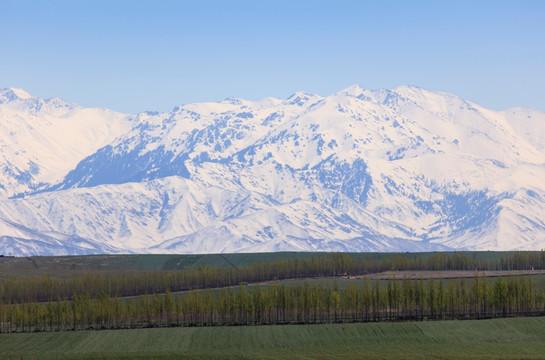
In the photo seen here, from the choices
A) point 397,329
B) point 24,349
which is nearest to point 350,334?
point 397,329

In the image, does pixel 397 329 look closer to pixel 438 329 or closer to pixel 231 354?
pixel 438 329

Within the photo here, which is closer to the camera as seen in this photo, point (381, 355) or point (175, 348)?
point (381, 355)

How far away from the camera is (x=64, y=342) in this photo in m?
196

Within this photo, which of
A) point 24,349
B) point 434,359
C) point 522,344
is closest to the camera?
point 434,359

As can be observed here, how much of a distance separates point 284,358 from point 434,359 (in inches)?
902

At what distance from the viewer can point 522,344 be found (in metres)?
175

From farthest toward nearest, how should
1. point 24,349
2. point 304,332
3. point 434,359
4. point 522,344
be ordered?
point 304,332, point 24,349, point 522,344, point 434,359

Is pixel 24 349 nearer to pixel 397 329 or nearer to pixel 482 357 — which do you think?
pixel 397 329

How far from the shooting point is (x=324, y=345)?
184 m

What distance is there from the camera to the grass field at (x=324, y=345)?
16250cm

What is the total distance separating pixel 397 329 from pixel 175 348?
43.9m

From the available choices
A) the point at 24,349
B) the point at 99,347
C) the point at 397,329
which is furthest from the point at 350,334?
the point at 24,349

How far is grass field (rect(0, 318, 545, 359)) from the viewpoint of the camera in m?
162

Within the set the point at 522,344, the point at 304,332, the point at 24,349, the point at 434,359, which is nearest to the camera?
the point at 434,359
